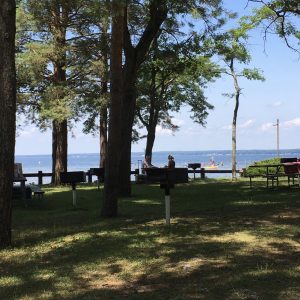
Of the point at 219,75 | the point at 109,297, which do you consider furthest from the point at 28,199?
the point at 219,75

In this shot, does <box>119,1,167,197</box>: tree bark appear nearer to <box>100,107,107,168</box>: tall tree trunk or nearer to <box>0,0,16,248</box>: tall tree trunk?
<box>0,0,16,248</box>: tall tree trunk

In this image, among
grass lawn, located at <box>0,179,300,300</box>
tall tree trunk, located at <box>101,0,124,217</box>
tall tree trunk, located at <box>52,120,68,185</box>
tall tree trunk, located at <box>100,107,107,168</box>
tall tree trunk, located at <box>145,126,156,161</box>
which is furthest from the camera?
tall tree trunk, located at <box>145,126,156,161</box>

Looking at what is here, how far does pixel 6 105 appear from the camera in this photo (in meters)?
7.88

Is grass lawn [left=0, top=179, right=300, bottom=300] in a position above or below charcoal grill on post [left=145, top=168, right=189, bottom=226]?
below

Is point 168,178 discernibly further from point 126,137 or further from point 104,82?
point 104,82

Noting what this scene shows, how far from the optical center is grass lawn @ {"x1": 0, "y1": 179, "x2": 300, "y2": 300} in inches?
209

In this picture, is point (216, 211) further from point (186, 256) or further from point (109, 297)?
point (109, 297)

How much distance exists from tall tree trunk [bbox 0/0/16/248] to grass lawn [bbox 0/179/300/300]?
705mm

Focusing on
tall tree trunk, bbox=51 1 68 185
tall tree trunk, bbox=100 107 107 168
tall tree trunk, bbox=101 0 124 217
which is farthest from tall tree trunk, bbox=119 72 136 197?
tall tree trunk, bbox=100 107 107 168

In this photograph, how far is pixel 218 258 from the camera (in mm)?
6547

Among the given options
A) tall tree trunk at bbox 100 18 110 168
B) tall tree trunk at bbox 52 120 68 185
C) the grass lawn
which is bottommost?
the grass lawn

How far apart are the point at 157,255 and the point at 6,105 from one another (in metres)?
3.23

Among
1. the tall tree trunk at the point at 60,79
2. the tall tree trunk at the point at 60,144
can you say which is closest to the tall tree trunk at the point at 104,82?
the tall tree trunk at the point at 60,79

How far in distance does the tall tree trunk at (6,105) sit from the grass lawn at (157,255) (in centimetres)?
70
